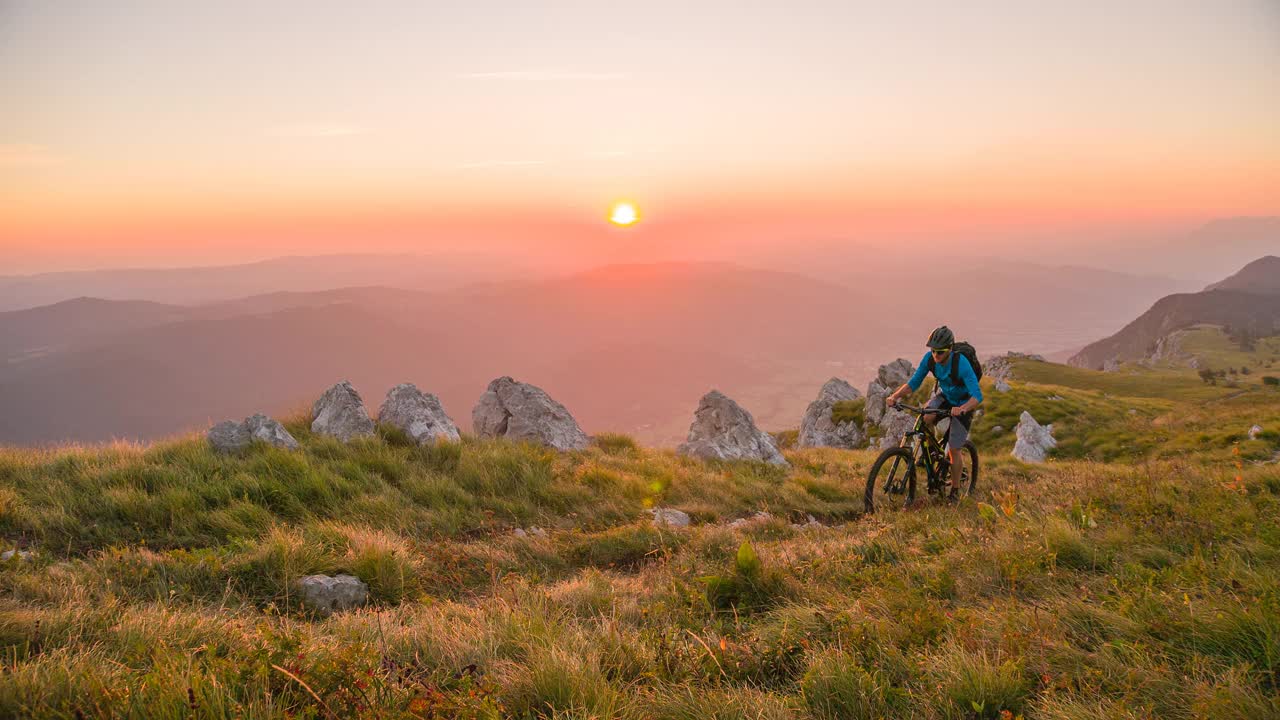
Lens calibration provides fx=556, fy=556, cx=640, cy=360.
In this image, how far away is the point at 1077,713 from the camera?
3.02 meters

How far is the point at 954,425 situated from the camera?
9.32 m

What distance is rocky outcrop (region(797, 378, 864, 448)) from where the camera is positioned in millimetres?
36594

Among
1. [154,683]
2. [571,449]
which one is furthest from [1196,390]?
[154,683]

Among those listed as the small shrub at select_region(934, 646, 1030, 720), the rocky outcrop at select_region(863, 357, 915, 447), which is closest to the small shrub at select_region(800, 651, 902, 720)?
the small shrub at select_region(934, 646, 1030, 720)

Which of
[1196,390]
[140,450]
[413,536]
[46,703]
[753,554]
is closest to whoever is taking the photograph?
[46,703]

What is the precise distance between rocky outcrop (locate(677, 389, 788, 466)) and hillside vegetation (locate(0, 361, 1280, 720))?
4.79 metres

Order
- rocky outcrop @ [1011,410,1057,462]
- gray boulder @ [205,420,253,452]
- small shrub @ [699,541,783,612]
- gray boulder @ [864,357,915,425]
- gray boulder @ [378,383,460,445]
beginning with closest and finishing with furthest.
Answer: small shrub @ [699,541,783,612], gray boulder @ [205,420,253,452], gray boulder @ [378,383,460,445], rocky outcrop @ [1011,410,1057,462], gray boulder @ [864,357,915,425]

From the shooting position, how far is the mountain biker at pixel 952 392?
28.8 feet

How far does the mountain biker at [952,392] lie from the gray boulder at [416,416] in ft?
29.8

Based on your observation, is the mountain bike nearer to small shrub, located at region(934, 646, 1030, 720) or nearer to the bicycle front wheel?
the bicycle front wheel

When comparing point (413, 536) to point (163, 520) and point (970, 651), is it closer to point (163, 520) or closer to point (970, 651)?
point (163, 520)

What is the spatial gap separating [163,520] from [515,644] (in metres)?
6.34

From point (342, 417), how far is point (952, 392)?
11705 mm

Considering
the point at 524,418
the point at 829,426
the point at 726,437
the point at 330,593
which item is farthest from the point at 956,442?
the point at 829,426
